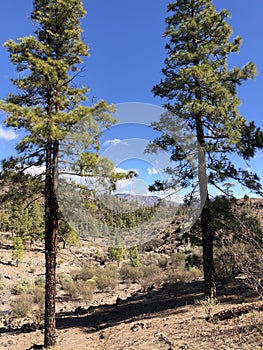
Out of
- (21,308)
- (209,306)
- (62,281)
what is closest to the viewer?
(209,306)

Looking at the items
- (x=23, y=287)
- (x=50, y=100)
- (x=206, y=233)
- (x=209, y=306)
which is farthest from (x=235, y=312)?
(x=23, y=287)

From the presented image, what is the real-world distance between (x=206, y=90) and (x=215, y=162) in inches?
99.8

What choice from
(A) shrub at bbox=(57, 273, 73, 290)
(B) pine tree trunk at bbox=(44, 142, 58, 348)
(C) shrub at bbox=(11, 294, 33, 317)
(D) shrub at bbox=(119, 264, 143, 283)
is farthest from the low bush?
(B) pine tree trunk at bbox=(44, 142, 58, 348)

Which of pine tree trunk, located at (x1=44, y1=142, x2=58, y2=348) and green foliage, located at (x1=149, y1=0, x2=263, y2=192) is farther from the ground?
green foliage, located at (x1=149, y1=0, x2=263, y2=192)

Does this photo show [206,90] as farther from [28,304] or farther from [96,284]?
[96,284]

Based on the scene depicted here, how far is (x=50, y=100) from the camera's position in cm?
1060

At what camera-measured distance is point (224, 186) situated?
11.0 meters

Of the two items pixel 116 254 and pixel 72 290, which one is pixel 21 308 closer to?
pixel 72 290

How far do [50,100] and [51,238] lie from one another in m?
4.51

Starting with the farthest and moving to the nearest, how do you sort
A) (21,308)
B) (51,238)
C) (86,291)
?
(86,291) < (21,308) < (51,238)

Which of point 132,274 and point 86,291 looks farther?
point 132,274

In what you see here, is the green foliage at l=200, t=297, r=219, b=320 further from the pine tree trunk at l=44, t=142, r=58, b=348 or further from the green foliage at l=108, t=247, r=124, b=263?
the green foliage at l=108, t=247, r=124, b=263

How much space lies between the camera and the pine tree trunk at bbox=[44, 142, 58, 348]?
9.86 metres

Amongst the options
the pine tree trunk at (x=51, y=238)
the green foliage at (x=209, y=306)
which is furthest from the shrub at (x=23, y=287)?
the green foliage at (x=209, y=306)
